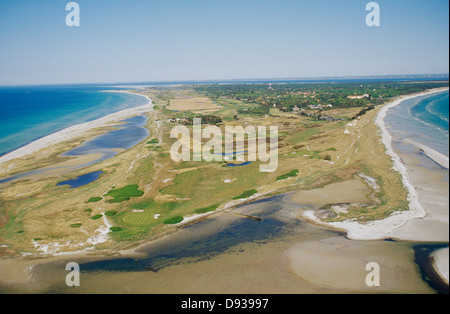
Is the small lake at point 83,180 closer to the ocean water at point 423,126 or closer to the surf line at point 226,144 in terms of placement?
the surf line at point 226,144

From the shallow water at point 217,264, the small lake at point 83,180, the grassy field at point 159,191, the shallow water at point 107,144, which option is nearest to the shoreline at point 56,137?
the grassy field at point 159,191

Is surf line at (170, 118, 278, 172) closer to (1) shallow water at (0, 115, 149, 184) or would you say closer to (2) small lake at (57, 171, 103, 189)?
(1) shallow water at (0, 115, 149, 184)

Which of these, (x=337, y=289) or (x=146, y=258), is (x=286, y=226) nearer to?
(x=337, y=289)

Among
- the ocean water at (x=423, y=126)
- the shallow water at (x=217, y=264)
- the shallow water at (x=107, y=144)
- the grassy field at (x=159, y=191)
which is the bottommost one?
the shallow water at (x=217, y=264)

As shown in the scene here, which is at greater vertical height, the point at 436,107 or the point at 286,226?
the point at 436,107

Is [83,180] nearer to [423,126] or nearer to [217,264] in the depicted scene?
[217,264]
